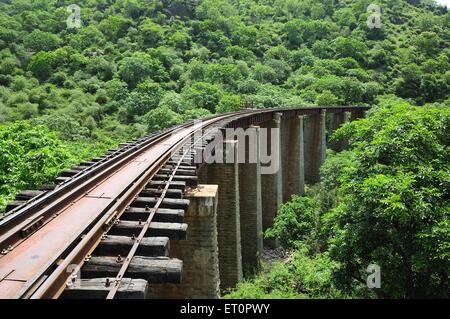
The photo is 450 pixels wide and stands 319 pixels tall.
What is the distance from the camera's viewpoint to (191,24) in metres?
82.0

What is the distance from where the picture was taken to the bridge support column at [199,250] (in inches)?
279

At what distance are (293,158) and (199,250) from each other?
63.6ft

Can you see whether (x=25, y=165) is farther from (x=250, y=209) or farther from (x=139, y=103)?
(x=139, y=103)

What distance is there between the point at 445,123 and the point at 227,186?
7.04 meters

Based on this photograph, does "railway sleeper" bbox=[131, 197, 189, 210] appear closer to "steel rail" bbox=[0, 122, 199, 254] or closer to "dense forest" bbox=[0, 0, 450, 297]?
"steel rail" bbox=[0, 122, 199, 254]

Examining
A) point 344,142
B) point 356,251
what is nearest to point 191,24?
point 344,142

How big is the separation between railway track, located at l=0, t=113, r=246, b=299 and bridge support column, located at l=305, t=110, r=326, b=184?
24.3m

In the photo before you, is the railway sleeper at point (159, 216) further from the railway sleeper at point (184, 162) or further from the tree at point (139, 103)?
the tree at point (139, 103)

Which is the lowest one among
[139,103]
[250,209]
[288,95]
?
[250,209]

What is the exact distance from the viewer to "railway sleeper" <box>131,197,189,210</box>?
5.79 m

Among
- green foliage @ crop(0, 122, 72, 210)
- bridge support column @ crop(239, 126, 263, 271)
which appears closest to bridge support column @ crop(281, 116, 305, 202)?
bridge support column @ crop(239, 126, 263, 271)

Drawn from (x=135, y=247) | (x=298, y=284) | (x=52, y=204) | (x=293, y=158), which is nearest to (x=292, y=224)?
(x=298, y=284)

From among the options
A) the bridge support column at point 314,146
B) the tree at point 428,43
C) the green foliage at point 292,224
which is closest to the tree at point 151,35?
the bridge support column at point 314,146

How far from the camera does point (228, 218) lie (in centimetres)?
1306
